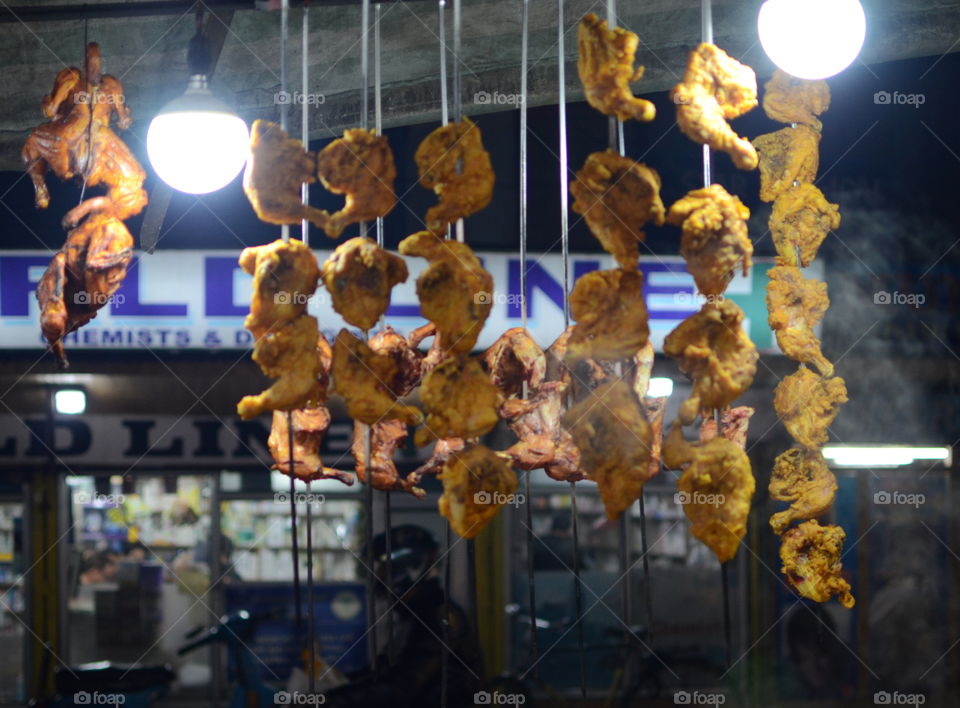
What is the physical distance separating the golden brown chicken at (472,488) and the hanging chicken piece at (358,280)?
418mm

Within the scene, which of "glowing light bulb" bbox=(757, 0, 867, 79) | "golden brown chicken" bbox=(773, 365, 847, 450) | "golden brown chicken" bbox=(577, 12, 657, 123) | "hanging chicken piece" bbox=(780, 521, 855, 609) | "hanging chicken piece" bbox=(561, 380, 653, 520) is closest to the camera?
"golden brown chicken" bbox=(577, 12, 657, 123)

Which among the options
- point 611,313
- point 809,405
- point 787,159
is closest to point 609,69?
point 611,313

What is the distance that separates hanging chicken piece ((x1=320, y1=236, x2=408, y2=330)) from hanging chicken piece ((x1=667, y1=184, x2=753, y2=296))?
2.29ft

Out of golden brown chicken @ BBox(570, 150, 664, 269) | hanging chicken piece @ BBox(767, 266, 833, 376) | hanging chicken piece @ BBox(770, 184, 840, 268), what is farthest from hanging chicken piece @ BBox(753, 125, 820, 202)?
golden brown chicken @ BBox(570, 150, 664, 269)

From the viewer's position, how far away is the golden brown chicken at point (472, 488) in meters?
2.71

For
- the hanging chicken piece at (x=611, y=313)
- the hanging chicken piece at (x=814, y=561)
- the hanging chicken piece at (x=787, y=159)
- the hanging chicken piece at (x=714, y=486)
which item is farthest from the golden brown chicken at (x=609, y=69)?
the hanging chicken piece at (x=814, y=561)

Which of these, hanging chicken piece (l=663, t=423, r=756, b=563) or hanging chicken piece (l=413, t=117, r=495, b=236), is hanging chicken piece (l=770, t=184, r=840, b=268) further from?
hanging chicken piece (l=413, t=117, r=495, b=236)

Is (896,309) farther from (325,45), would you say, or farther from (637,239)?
(637,239)

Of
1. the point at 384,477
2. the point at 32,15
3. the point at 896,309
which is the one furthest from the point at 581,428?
the point at 896,309

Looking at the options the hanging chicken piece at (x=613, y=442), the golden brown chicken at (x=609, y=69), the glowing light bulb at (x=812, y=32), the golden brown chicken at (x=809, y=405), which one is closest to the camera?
the golden brown chicken at (x=609, y=69)

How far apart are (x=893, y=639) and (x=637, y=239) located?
18.6 feet

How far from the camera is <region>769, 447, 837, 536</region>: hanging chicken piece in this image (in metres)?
3.29

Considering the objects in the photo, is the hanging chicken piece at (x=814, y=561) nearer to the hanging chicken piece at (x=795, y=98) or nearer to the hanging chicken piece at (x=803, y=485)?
the hanging chicken piece at (x=803, y=485)

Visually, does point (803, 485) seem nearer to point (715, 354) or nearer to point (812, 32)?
point (715, 354)
